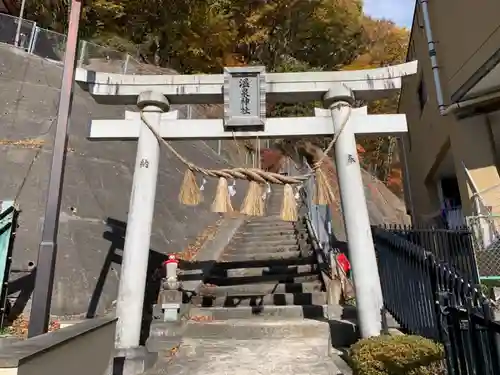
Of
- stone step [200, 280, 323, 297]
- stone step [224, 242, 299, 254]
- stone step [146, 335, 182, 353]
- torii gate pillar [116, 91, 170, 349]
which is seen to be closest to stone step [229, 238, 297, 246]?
stone step [224, 242, 299, 254]

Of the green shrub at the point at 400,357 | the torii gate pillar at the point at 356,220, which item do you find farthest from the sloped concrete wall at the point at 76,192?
the green shrub at the point at 400,357

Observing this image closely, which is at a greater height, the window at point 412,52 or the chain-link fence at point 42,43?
the chain-link fence at point 42,43

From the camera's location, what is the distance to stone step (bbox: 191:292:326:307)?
7500mm

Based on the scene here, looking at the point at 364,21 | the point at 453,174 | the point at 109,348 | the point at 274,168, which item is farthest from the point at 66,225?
the point at 364,21

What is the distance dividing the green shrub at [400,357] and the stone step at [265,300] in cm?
270

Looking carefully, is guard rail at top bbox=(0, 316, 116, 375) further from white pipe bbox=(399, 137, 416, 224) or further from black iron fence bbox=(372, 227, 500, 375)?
white pipe bbox=(399, 137, 416, 224)

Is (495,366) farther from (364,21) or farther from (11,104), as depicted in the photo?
(364,21)

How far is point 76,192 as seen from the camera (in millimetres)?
10070

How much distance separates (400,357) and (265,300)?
3626 millimetres

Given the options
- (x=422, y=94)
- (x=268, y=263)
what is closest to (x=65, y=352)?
(x=268, y=263)

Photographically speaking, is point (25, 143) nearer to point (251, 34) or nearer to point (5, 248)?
point (5, 248)

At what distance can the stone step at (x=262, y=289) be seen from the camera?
7.95 metres

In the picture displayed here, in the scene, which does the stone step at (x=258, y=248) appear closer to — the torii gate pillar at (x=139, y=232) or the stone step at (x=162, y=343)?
the torii gate pillar at (x=139, y=232)

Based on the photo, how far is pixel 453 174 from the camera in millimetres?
14234
